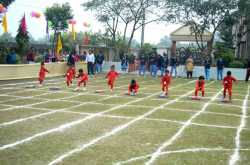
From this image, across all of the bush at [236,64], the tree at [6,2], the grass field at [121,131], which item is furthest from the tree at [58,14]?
the grass field at [121,131]

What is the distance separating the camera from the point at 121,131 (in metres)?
7.32

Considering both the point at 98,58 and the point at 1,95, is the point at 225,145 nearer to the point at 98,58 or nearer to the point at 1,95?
the point at 1,95

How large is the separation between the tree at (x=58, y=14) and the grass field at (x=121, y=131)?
70.3ft

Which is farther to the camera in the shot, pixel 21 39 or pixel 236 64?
pixel 21 39

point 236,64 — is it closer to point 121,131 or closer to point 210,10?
point 210,10

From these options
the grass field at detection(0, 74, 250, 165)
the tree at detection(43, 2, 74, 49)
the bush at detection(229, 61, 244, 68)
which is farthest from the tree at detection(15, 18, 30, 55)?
the bush at detection(229, 61, 244, 68)

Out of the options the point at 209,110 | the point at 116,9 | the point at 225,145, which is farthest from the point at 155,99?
the point at 116,9

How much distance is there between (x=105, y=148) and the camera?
19.8 ft

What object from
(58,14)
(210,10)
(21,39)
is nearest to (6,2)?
(21,39)

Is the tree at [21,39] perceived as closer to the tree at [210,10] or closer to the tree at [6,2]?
the tree at [6,2]

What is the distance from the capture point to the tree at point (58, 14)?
105 ft

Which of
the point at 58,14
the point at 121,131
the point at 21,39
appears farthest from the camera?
the point at 58,14

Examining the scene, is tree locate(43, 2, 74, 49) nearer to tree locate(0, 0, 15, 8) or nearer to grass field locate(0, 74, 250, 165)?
tree locate(0, 0, 15, 8)

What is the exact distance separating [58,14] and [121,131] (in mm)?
27131
